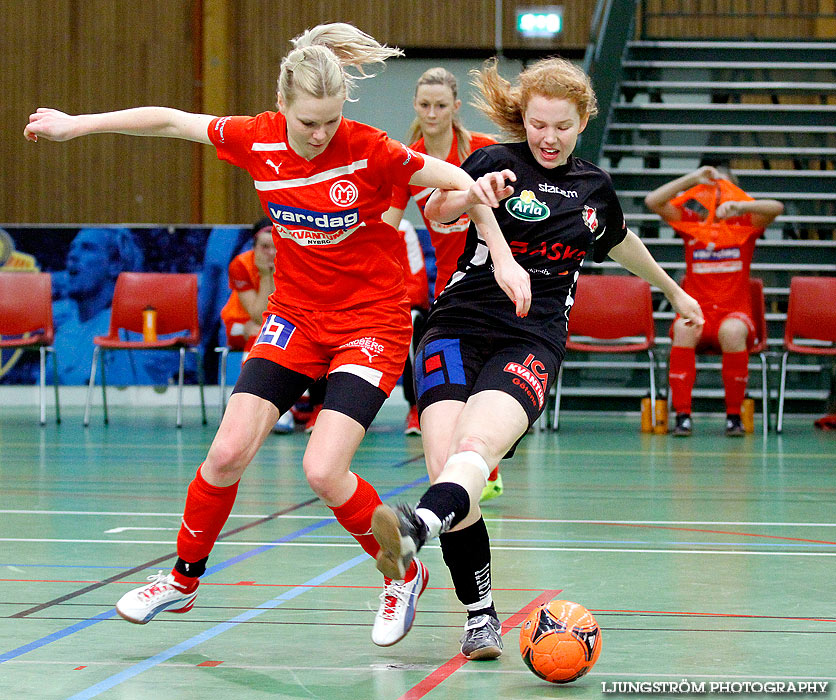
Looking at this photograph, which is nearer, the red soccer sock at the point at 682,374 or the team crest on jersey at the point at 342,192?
the team crest on jersey at the point at 342,192

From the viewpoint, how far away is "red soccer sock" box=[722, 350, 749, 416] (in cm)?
894

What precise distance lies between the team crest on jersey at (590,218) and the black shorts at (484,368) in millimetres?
408

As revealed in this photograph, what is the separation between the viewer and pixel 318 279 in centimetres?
346

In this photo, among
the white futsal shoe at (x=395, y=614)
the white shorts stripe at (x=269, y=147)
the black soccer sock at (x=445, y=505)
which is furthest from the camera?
the white shorts stripe at (x=269, y=147)

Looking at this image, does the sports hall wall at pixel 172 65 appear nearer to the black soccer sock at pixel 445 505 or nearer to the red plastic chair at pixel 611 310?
the red plastic chair at pixel 611 310

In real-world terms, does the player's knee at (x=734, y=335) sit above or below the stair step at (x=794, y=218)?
below

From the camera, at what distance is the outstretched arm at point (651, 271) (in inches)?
144

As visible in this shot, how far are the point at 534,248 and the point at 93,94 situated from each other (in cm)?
1250

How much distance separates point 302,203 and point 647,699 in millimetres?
1627

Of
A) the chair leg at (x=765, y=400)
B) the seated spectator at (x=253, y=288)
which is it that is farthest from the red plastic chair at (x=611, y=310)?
the seated spectator at (x=253, y=288)

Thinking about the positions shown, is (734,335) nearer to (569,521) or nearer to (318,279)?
(569,521)

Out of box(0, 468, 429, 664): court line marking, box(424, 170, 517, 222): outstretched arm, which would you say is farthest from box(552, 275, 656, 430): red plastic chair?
box(424, 170, 517, 222): outstretched arm

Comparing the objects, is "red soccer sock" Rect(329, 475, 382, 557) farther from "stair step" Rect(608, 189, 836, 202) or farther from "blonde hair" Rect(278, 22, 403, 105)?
"stair step" Rect(608, 189, 836, 202)

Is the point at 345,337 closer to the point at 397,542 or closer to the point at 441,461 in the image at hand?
the point at 441,461
